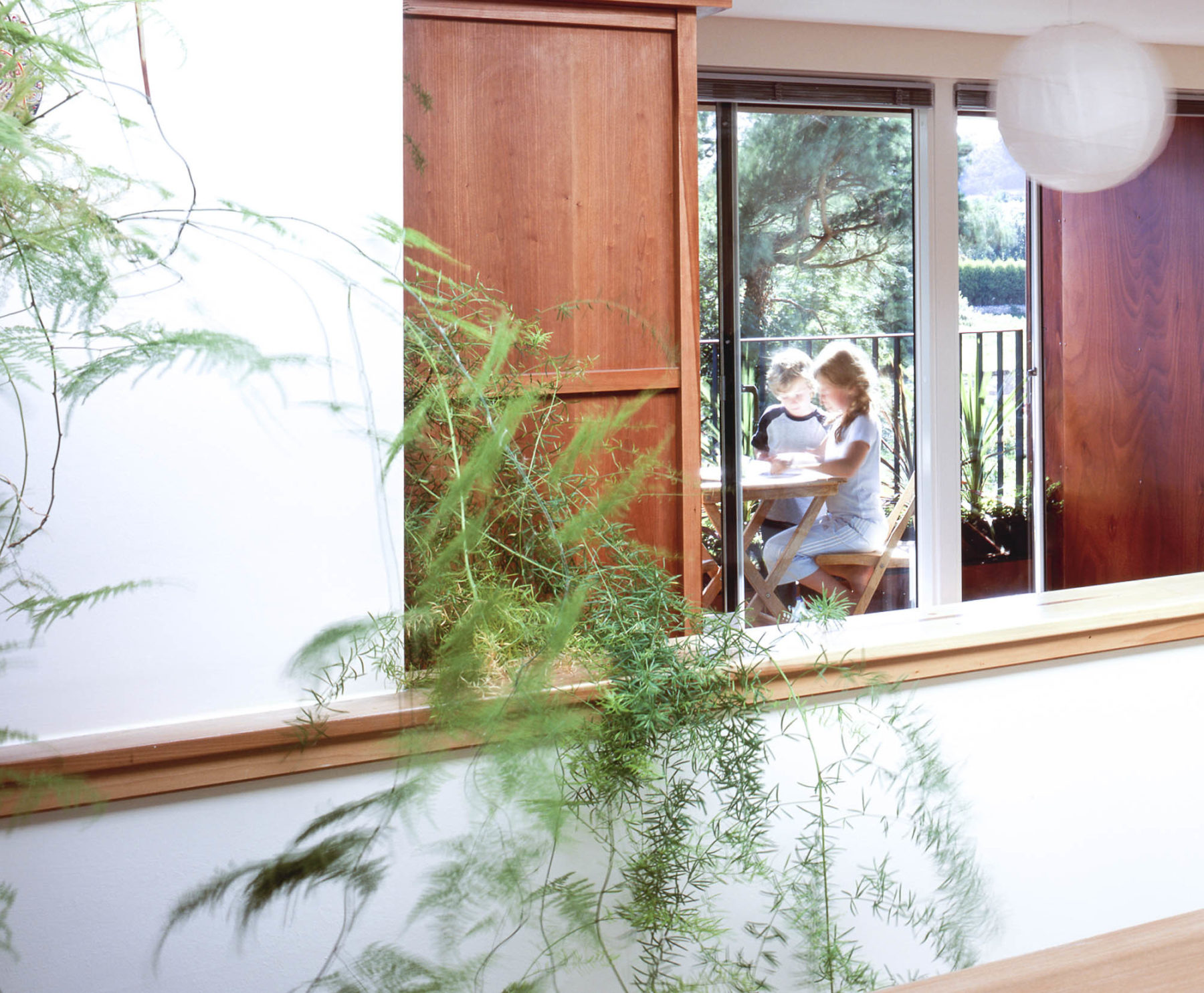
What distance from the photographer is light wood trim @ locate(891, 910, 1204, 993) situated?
0.48m

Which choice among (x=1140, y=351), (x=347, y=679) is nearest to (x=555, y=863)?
(x=347, y=679)

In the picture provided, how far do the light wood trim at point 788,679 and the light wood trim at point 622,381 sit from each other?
1.29ft

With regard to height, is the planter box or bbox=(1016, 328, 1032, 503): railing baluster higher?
bbox=(1016, 328, 1032, 503): railing baluster

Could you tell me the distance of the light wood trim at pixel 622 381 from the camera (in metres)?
1.37

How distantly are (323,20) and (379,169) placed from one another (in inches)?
5.7

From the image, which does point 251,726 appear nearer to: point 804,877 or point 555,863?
point 555,863

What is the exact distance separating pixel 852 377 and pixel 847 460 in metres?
0.30

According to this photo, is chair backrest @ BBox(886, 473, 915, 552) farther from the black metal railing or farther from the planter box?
the planter box

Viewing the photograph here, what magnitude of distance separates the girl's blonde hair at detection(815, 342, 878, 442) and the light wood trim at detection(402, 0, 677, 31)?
7.70ft

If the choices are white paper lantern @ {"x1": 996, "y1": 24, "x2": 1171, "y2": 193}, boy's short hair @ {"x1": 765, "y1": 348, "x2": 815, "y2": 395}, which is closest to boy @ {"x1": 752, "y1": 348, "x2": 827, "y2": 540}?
boy's short hair @ {"x1": 765, "y1": 348, "x2": 815, "y2": 395}

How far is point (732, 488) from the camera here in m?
3.50

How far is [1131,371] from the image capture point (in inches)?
159

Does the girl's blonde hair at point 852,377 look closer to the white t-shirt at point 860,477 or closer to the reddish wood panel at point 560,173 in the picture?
the white t-shirt at point 860,477

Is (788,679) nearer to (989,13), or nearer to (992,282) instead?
(989,13)
